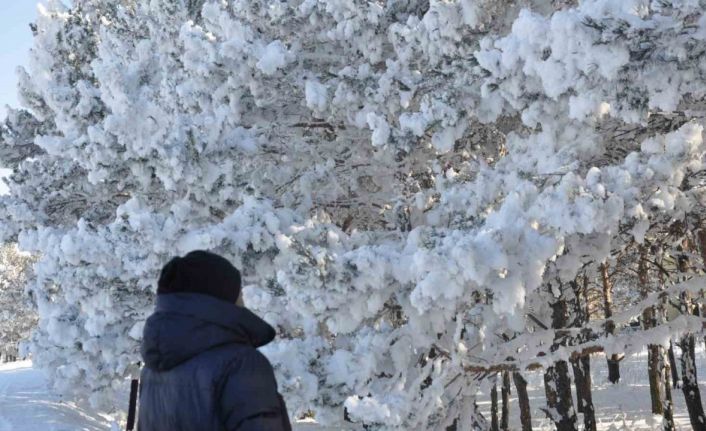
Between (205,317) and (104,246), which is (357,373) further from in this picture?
(205,317)

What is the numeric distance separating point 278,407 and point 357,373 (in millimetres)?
3829

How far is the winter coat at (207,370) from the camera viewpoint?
1.92m

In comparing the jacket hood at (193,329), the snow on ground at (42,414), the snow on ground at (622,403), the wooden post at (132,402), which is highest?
the jacket hood at (193,329)

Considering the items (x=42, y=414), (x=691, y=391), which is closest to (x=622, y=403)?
(x=691, y=391)

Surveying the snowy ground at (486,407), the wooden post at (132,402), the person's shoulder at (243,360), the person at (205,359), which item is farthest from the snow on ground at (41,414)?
the person's shoulder at (243,360)

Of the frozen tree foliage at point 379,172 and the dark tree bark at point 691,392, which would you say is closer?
the frozen tree foliage at point 379,172

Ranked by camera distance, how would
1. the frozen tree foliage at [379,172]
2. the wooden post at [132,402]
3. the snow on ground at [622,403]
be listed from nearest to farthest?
the wooden post at [132,402]
the frozen tree foliage at [379,172]
the snow on ground at [622,403]

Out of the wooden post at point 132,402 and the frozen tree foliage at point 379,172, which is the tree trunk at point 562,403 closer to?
the frozen tree foliage at point 379,172

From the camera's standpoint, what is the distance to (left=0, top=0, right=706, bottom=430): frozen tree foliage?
4.67 meters

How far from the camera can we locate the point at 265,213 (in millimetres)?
6578

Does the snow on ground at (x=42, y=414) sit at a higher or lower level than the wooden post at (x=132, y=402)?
lower

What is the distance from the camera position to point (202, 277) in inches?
84.0

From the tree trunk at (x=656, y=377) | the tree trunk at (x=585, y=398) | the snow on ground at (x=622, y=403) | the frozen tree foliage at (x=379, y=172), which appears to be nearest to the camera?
the frozen tree foliage at (x=379, y=172)

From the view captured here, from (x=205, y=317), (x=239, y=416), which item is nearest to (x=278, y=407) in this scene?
(x=239, y=416)
